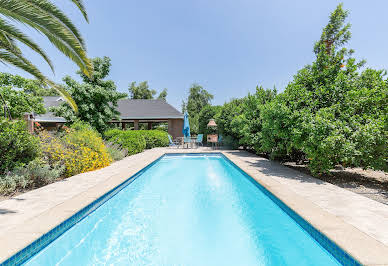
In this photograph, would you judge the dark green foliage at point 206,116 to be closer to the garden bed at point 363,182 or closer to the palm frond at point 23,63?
the garden bed at point 363,182

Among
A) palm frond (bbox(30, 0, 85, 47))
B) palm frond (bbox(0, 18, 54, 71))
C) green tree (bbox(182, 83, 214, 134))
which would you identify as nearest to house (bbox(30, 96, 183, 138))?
palm frond (bbox(0, 18, 54, 71))

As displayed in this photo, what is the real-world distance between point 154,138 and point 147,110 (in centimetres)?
677

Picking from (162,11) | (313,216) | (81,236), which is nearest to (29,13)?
(81,236)

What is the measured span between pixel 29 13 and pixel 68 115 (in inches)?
353

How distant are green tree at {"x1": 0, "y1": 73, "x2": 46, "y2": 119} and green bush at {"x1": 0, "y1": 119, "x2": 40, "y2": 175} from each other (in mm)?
6675

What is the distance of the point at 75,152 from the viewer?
271 inches

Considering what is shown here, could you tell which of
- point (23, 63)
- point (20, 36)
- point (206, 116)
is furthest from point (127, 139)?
point (206, 116)

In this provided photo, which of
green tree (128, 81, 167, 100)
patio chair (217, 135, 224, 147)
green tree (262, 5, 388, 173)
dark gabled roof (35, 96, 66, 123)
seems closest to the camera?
green tree (262, 5, 388, 173)

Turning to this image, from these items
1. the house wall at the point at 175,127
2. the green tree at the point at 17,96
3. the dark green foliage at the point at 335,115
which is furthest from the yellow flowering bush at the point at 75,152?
the house wall at the point at 175,127

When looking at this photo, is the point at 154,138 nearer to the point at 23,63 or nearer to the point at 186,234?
the point at 23,63

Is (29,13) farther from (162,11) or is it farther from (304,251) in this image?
(162,11)

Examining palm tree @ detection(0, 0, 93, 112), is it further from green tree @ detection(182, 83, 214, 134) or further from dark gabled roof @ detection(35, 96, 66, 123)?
green tree @ detection(182, 83, 214, 134)

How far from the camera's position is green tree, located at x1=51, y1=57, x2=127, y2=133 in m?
11.5

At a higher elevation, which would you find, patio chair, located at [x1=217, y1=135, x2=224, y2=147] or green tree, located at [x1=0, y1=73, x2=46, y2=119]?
green tree, located at [x1=0, y1=73, x2=46, y2=119]
